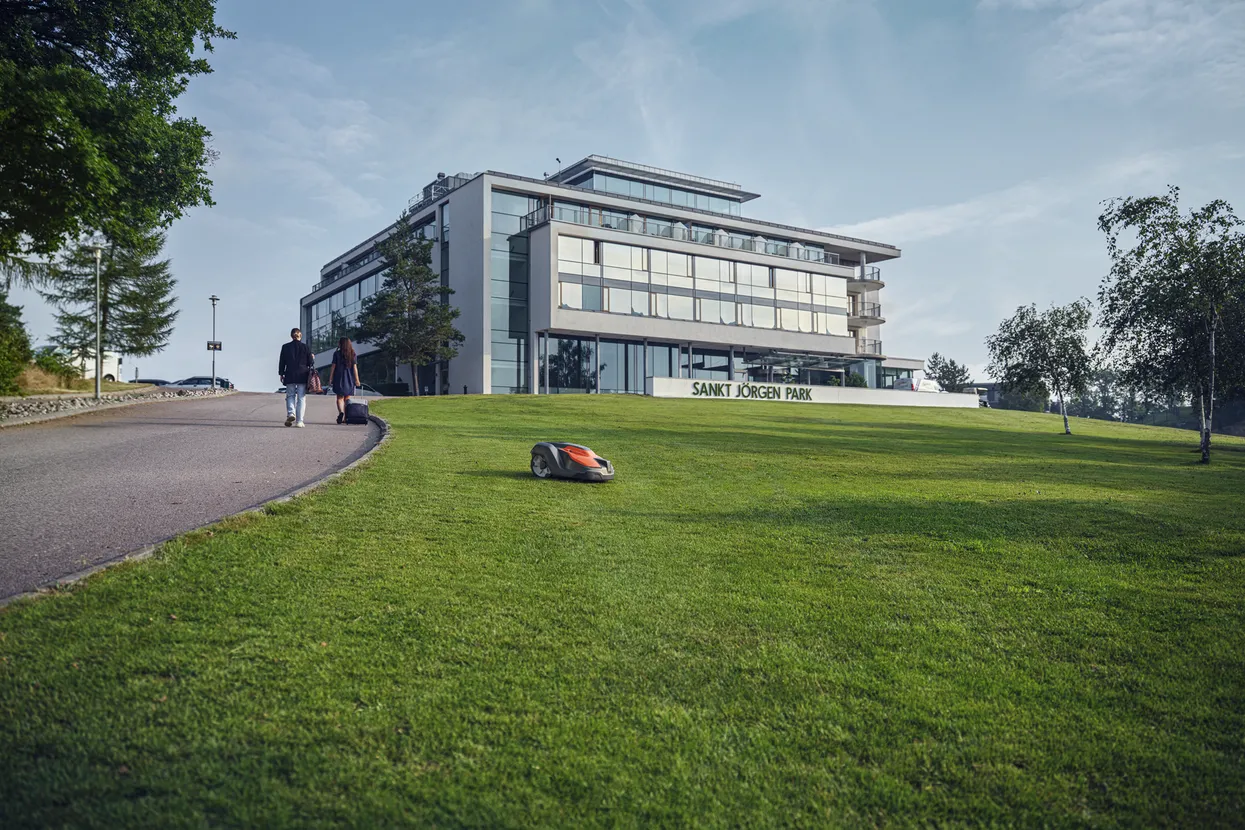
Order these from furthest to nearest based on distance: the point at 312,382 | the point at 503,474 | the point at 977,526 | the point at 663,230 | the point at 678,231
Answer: the point at 678,231 → the point at 663,230 → the point at 312,382 → the point at 503,474 → the point at 977,526

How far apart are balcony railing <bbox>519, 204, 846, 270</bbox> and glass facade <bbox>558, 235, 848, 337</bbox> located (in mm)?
1272

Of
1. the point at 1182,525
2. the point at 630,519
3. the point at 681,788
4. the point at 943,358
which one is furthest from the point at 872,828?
the point at 943,358

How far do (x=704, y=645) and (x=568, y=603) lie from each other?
1079mm

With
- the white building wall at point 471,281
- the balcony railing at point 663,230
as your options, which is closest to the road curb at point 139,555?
the white building wall at point 471,281

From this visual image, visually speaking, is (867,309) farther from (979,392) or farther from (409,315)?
(409,315)

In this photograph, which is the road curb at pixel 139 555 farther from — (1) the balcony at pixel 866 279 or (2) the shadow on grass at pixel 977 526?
(1) the balcony at pixel 866 279

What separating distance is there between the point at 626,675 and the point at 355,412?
16.4 meters

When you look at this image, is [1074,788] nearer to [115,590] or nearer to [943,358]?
Answer: [115,590]

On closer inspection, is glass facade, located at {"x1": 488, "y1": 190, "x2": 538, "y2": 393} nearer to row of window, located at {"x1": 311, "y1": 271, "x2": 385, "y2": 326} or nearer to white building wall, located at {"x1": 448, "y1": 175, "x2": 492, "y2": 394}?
white building wall, located at {"x1": 448, "y1": 175, "x2": 492, "y2": 394}

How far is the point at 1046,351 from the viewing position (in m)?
37.4

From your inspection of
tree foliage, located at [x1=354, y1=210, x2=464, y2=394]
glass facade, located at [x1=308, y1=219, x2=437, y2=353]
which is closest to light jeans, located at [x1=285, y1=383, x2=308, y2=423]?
tree foliage, located at [x1=354, y1=210, x2=464, y2=394]

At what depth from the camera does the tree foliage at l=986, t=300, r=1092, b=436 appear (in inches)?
1452

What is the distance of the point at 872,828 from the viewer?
10.5 feet

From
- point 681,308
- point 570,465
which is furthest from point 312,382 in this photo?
point 681,308
